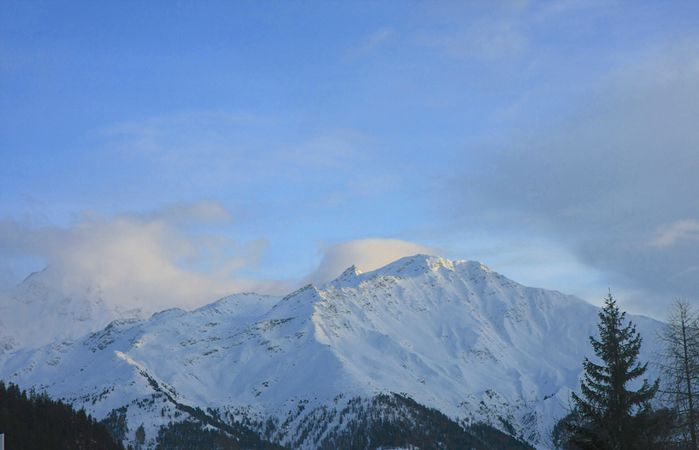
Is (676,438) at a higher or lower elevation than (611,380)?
lower

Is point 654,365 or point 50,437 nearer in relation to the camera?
point 654,365

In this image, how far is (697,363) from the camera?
47469mm

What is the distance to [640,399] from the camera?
167ft

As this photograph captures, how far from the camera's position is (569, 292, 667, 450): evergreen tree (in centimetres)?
4966

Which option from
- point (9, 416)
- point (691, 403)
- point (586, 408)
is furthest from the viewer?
point (9, 416)

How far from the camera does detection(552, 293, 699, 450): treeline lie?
47.4m

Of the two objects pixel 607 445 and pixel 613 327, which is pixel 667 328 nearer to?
pixel 613 327

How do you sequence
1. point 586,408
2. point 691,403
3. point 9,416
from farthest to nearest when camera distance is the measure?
point 9,416 < point 586,408 < point 691,403

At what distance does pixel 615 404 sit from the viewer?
51094mm

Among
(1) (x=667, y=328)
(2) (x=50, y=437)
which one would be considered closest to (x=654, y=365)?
(1) (x=667, y=328)

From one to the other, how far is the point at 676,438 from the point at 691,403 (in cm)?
461

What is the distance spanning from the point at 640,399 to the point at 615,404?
150cm

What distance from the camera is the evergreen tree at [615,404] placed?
49656mm

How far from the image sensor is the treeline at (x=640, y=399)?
47.4 m
